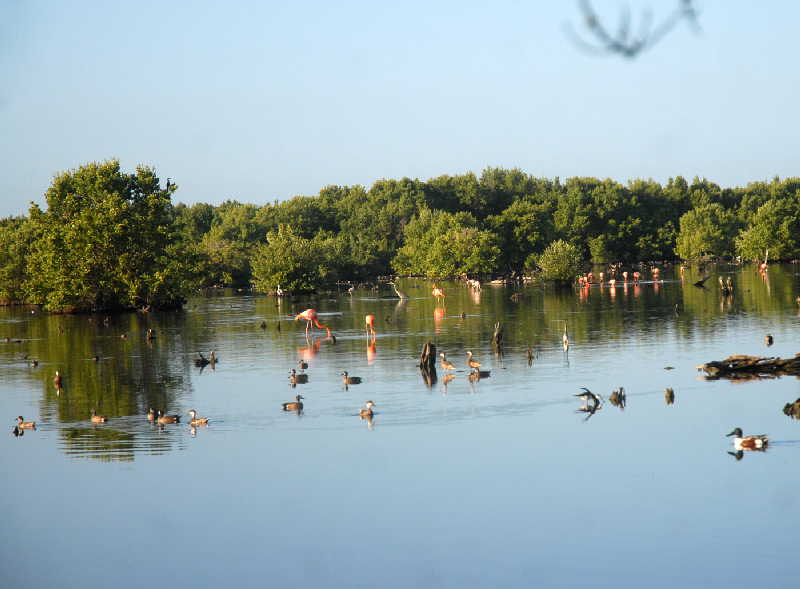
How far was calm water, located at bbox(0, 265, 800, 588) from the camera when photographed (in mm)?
23453

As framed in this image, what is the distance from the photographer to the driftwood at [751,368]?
45844mm

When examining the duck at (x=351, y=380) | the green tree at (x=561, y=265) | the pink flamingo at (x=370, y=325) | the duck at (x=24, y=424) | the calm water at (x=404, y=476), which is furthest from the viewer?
the green tree at (x=561, y=265)

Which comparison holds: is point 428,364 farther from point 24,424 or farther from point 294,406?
point 24,424

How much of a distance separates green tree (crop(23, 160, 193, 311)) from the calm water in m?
46.7

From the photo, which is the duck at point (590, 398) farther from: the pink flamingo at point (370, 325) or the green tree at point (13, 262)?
the green tree at point (13, 262)

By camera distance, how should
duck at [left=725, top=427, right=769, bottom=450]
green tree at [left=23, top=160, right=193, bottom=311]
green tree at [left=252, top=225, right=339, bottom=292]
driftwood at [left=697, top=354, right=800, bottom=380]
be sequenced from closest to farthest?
duck at [left=725, top=427, right=769, bottom=450]
driftwood at [left=697, top=354, right=800, bottom=380]
green tree at [left=23, top=160, right=193, bottom=311]
green tree at [left=252, top=225, right=339, bottom=292]

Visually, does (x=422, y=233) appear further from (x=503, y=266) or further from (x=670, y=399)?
→ (x=670, y=399)

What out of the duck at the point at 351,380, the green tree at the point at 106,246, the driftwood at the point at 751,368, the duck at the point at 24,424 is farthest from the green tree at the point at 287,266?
the duck at the point at 24,424

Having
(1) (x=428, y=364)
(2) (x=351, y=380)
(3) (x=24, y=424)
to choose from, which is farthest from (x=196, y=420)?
(1) (x=428, y=364)

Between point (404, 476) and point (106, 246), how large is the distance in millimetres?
79877

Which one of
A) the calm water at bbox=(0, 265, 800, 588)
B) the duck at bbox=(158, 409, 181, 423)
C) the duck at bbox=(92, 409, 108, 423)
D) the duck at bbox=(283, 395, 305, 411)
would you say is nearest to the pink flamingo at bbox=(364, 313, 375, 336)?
the calm water at bbox=(0, 265, 800, 588)

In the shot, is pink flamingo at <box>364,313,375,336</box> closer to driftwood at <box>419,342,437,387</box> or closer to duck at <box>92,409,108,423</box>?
driftwood at <box>419,342,437,387</box>

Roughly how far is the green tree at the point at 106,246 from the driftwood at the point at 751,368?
69000mm

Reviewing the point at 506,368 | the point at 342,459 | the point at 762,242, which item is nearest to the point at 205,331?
the point at 506,368
